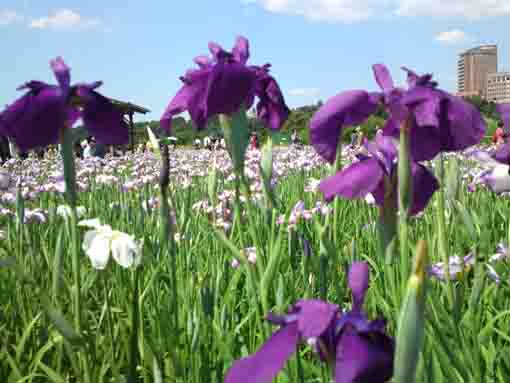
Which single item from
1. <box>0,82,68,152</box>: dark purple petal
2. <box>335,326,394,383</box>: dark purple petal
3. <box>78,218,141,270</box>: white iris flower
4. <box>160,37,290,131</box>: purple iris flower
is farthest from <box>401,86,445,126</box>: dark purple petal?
<box>78,218,141,270</box>: white iris flower

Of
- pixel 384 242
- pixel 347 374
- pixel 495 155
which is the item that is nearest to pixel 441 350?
pixel 384 242

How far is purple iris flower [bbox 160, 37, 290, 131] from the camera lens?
1196mm

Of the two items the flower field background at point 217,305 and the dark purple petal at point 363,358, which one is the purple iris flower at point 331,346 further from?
the flower field background at point 217,305

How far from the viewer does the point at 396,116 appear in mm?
860

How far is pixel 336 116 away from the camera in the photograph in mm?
Result: 899

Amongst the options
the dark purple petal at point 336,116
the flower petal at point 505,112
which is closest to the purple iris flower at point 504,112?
the flower petal at point 505,112

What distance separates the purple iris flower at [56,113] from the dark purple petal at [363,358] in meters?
0.76

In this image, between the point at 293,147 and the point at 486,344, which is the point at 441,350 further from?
the point at 293,147

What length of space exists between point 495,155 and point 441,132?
0.50 metres

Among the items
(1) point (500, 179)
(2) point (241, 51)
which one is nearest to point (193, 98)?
(2) point (241, 51)

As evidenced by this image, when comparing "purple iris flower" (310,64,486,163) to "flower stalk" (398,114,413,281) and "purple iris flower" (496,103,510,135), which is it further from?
"purple iris flower" (496,103,510,135)

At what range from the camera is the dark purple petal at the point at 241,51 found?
134 cm

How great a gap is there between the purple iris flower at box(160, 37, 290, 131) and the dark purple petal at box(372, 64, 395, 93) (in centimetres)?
38

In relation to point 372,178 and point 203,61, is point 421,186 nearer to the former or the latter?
point 372,178
